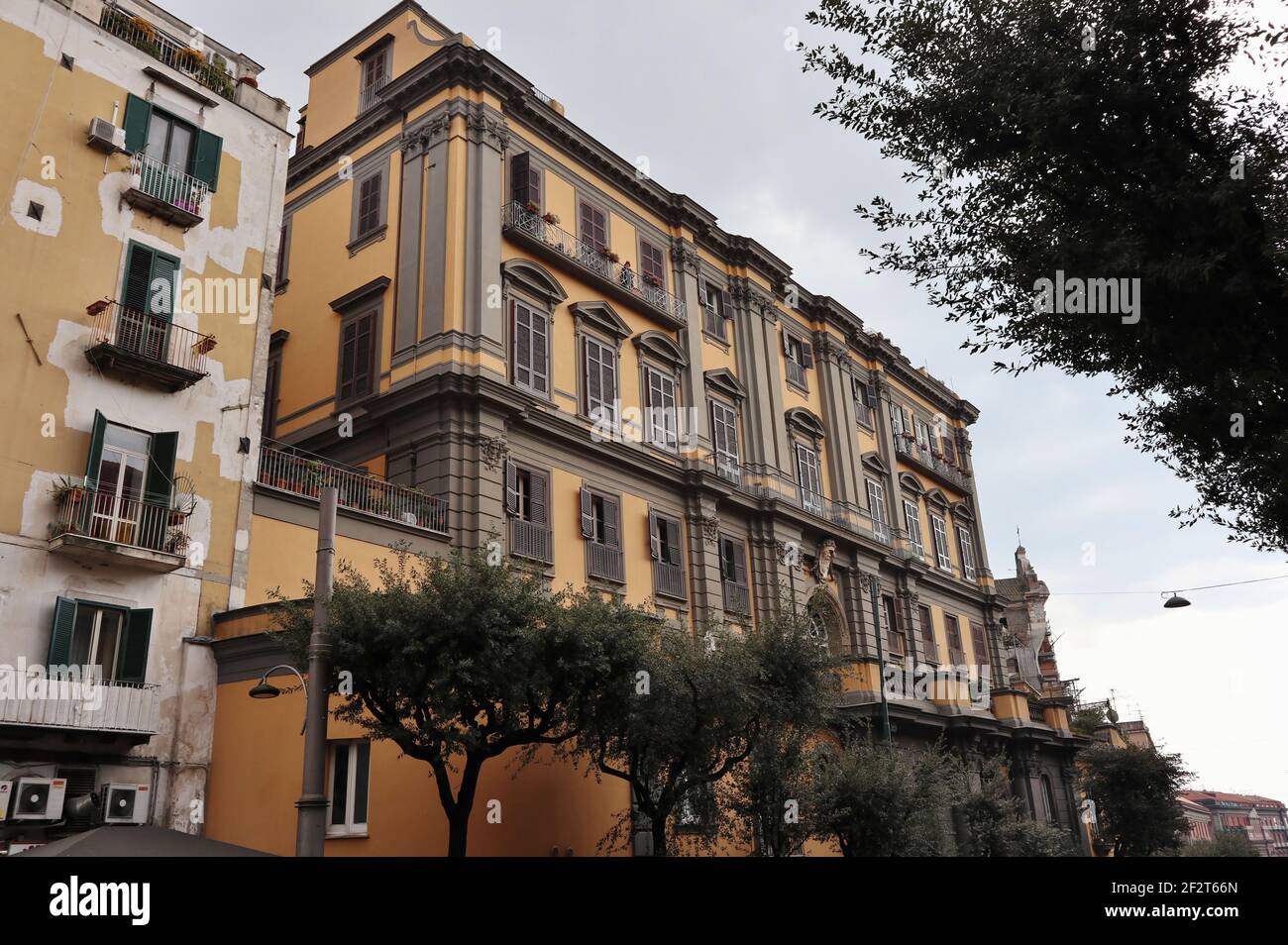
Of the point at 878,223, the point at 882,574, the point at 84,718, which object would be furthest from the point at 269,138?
the point at 882,574

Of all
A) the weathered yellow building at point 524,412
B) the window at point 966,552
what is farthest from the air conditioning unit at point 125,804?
the window at point 966,552

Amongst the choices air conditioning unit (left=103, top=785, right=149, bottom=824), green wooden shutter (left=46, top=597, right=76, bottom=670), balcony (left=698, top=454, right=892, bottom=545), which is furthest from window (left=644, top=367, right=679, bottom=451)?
air conditioning unit (left=103, top=785, right=149, bottom=824)

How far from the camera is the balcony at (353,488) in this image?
19.5 metres

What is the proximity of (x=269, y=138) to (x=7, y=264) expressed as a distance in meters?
6.17

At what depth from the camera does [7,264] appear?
635 inches

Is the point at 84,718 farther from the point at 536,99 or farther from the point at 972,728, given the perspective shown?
the point at 972,728

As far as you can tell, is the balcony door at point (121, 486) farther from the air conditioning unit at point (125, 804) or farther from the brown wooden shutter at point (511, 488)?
the brown wooden shutter at point (511, 488)

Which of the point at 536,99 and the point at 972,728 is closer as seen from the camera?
the point at 536,99

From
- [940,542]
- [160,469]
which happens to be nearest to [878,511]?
[940,542]

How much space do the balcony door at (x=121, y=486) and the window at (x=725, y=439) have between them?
16.5 meters

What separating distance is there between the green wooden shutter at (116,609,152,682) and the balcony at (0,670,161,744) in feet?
0.65

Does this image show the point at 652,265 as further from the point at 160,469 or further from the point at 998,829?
the point at 998,829

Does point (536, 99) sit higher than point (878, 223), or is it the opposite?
point (536, 99)
